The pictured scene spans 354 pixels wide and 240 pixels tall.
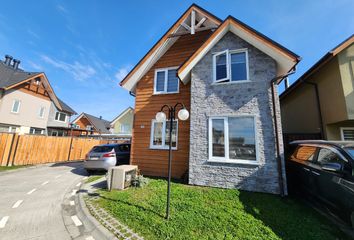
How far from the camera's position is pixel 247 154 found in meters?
6.19

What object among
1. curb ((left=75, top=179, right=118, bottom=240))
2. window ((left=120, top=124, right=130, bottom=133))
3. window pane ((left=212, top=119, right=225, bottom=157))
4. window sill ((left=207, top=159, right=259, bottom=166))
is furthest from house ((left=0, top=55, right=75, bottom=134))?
window sill ((left=207, top=159, right=259, bottom=166))

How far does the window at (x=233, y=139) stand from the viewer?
6.21 meters

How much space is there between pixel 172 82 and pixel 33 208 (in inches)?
307

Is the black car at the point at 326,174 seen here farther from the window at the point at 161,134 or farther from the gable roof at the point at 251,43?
the window at the point at 161,134

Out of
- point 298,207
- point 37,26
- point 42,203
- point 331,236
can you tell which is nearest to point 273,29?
point 298,207

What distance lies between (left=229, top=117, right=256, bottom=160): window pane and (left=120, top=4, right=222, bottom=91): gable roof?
5.72 m

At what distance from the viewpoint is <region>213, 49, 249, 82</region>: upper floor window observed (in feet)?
22.8

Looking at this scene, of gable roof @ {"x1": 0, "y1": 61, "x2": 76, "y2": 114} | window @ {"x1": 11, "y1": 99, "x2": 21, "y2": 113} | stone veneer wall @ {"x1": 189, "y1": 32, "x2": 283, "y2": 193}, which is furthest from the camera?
window @ {"x1": 11, "y1": 99, "x2": 21, "y2": 113}

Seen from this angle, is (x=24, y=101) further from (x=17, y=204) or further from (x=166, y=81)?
(x=166, y=81)

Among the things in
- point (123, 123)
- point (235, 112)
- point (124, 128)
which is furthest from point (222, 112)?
point (123, 123)

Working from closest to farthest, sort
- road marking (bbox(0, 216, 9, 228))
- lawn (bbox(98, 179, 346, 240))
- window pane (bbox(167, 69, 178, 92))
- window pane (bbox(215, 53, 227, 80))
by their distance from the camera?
lawn (bbox(98, 179, 346, 240)) < road marking (bbox(0, 216, 9, 228)) < window pane (bbox(215, 53, 227, 80)) < window pane (bbox(167, 69, 178, 92))

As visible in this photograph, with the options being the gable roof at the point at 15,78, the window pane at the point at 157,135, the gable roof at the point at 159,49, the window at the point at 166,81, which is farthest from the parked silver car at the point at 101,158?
the gable roof at the point at 15,78

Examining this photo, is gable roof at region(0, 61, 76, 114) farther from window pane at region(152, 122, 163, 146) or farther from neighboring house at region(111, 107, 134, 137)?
window pane at region(152, 122, 163, 146)

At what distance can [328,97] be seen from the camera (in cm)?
817
